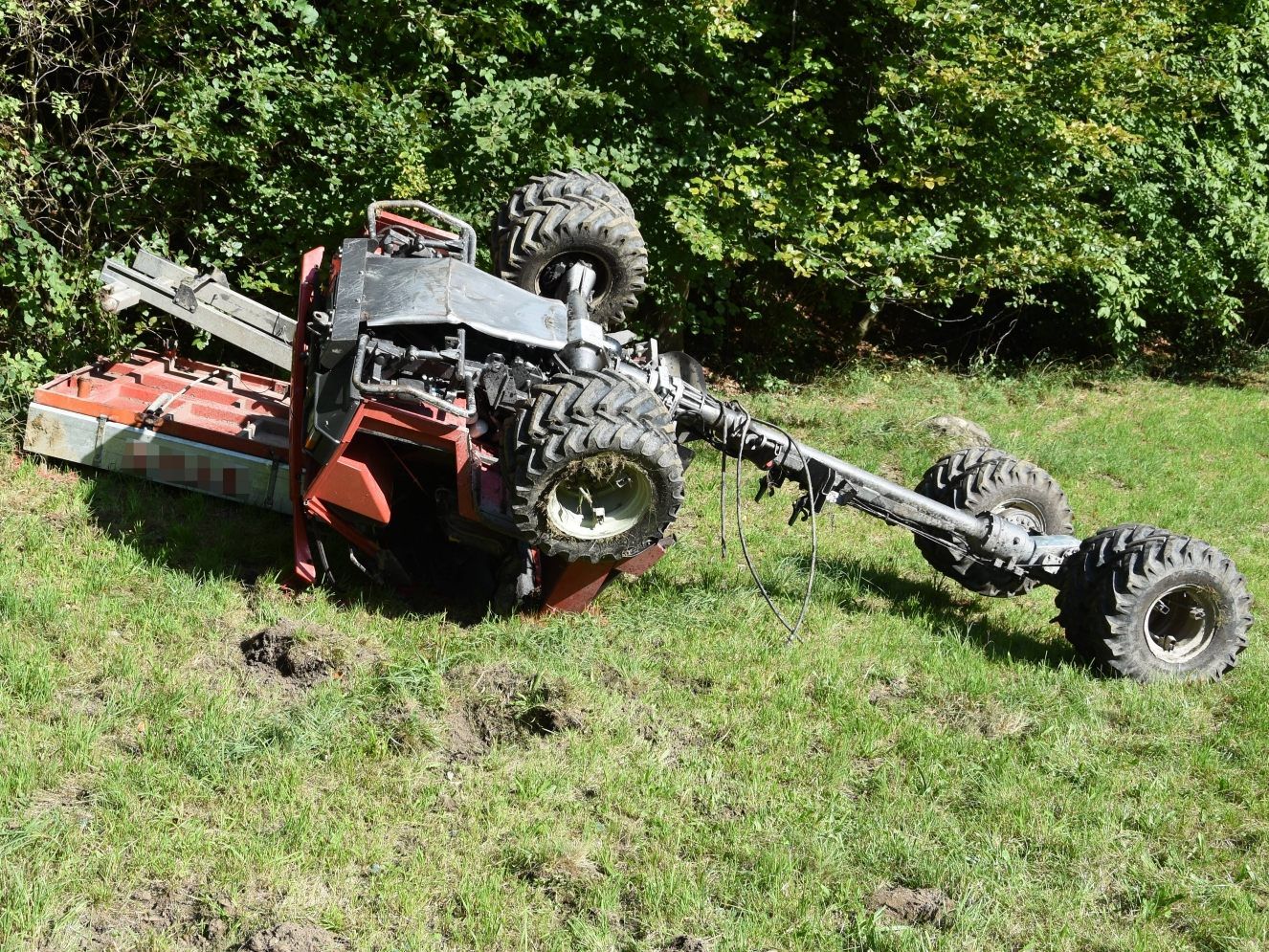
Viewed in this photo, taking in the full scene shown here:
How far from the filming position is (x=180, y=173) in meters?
8.56

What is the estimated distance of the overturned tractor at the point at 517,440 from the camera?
5711mm

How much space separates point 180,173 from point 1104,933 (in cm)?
725

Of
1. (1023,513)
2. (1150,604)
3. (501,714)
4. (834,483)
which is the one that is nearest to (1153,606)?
(1150,604)

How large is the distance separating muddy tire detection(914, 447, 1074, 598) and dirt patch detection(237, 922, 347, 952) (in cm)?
410

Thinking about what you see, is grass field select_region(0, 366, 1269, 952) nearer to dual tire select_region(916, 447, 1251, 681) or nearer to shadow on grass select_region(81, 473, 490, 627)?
shadow on grass select_region(81, 473, 490, 627)

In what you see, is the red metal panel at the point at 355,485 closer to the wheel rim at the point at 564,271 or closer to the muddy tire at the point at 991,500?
the wheel rim at the point at 564,271

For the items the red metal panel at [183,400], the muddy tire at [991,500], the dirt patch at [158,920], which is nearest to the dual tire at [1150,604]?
the muddy tire at [991,500]

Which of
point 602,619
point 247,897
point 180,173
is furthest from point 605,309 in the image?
point 247,897

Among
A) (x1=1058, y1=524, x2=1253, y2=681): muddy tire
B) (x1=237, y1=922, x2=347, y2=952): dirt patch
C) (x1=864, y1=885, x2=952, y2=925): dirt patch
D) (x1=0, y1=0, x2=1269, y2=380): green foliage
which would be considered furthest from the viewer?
(x1=0, y1=0, x2=1269, y2=380): green foliage

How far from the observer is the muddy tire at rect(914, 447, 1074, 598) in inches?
285

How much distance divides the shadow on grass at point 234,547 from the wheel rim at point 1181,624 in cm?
352

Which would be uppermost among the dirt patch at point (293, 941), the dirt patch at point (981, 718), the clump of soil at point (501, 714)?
the dirt patch at point (981, 718)

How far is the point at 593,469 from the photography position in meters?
→ 5.55

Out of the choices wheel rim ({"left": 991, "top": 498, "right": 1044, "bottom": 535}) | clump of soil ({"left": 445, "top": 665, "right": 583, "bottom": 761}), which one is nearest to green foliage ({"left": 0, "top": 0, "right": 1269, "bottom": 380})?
wheel rim ({"left": 991, "top": 498, "right": 1044, "bottom": 535})
